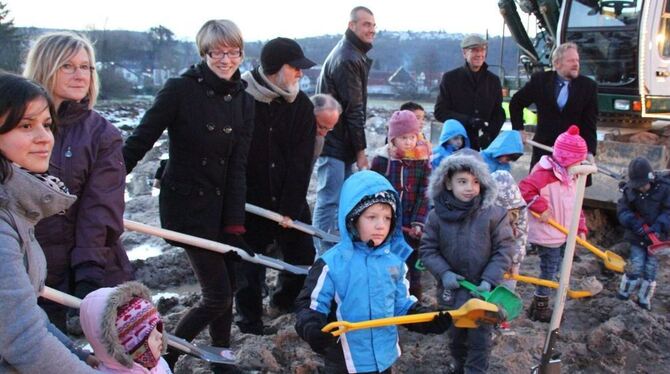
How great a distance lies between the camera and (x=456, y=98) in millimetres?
5340

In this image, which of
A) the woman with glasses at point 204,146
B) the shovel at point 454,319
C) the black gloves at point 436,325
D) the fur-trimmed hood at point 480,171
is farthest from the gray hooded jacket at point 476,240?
the woman with glasses at point 204,146

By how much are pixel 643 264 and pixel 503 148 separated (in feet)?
5.04

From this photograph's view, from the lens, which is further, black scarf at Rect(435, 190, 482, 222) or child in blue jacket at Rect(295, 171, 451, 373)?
black scarf at Rect(435, 190, 482, 222)

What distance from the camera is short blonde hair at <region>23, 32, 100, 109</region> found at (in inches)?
91.0

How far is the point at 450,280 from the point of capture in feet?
10.5

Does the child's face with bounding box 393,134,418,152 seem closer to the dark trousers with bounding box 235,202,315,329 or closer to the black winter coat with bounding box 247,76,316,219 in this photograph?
the black winter coat with bounding box 247,76,316,219

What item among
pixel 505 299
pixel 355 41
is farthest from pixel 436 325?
pixel 355 41

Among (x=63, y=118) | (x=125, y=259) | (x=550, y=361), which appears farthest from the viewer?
(x=550, y=361)

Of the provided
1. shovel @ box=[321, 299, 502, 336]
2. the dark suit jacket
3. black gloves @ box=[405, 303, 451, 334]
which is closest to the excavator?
the dark suit jacket

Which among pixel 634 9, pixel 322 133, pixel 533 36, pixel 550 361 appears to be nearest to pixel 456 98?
pixel 322 133

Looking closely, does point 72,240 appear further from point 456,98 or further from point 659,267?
point 659,267

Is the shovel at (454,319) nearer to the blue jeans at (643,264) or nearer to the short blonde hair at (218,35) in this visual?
the short blonde hair at (218,35)

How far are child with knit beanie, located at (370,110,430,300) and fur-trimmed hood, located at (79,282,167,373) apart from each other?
2510mm

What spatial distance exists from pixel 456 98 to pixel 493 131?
0.46 m
